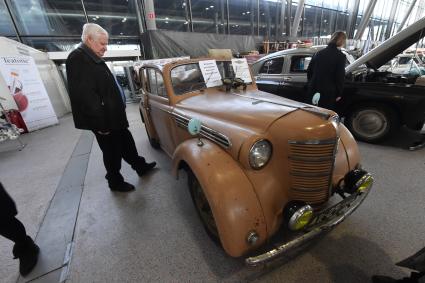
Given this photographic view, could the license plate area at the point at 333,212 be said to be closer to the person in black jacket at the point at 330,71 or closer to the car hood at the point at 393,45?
the person in black jacket at the point at 330,71

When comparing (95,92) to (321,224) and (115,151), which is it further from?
(321,224)

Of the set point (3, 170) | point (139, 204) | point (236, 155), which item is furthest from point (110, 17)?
point (236, 155)

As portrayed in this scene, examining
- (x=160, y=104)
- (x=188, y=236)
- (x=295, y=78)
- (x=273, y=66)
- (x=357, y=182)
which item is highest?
(x=273, y=66)

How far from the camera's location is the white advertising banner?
5766 mm

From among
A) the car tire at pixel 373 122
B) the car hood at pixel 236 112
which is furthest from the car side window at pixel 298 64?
the car hood at pixel 236 112

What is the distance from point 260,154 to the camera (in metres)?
1.45

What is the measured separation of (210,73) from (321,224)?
6.51 feet

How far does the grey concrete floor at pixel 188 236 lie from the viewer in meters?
1.62

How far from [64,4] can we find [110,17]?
1699 millimetres

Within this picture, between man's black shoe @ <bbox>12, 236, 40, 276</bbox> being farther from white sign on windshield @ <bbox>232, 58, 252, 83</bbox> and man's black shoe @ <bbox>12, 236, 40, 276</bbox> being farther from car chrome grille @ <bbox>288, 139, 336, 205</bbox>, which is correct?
white sign on windshield @ <bbox>232, 58, 252, 83</bbox>

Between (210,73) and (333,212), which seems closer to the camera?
(333,212)

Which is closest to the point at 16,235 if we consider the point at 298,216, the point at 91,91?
the point at 91,91

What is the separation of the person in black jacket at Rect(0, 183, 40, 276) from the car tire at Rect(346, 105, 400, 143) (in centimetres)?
464

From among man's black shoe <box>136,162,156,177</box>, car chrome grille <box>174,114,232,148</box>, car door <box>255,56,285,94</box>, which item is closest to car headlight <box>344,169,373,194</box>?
car chrome grille <box>174,114,232,148</box>
